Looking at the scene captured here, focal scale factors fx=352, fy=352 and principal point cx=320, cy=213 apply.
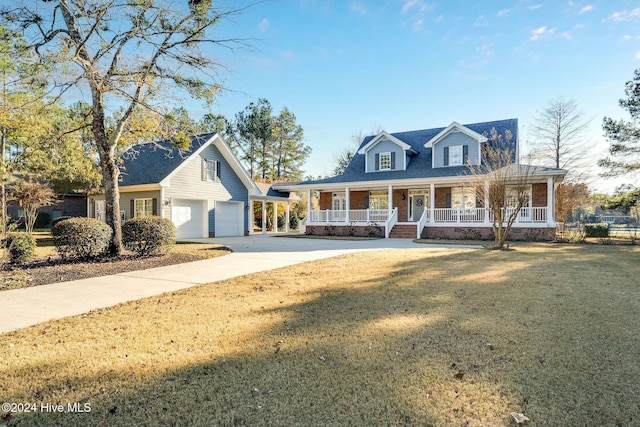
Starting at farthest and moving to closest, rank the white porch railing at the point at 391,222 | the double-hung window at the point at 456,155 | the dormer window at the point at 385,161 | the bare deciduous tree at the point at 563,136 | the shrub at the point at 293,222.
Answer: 1. the shrub at the point at 293,222
2. the bare deciduous tree at the point at 563,136
3. the dormer window at the point at 385,161
4. the double-hung window at the point at 456,155
5. the white porch railing at the point at 391,222

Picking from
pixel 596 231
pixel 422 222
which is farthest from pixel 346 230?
pixel 596 231

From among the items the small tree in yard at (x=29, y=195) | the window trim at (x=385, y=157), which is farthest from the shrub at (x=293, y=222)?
the small tree in yard at (x=29, y=195)

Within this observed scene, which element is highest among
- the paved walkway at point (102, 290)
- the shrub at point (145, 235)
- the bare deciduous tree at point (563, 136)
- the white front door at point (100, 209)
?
the bare deciduous tree at point (563, 136)

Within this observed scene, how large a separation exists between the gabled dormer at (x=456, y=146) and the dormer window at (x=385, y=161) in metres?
2.59

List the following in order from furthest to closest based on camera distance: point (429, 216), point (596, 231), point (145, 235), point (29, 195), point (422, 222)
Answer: point (429, 216) → point (422, 222) → point (596, 231) → point (29, 195) → point (145, 235)

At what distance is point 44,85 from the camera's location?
9.38 meters

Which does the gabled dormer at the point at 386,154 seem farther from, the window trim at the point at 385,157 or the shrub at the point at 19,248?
the shrub at the point at 19,248

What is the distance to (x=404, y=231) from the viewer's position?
797 inches

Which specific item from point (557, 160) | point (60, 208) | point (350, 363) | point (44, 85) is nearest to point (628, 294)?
point (350, 363)

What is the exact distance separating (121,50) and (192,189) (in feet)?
37.1

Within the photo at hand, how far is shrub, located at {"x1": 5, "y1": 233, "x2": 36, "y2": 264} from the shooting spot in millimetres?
8789

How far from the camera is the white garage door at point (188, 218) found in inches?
798

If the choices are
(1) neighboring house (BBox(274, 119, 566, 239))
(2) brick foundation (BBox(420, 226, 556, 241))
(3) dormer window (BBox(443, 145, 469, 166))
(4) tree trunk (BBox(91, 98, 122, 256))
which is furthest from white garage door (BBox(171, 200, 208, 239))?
(3) dormer window (BBox(443, 145, 469, 166))

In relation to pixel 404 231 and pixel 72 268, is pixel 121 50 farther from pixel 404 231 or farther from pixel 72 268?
pixel 404 231
